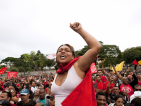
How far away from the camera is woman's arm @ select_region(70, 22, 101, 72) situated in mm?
1120

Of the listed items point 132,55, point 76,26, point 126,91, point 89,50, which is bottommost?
point 126,91

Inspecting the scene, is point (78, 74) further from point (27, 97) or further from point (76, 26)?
point (27, 97)

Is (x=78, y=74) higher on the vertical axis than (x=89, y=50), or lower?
lower

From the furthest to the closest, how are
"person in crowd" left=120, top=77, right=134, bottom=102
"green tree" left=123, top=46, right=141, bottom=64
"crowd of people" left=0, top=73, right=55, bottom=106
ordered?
"green tree" left=123, top=46, right=141, bottom=64 < "person in crowd" left=120, top=77, right=134, bottom=102 < "crowd of people" left=0, top=73, right=55, bottom=106

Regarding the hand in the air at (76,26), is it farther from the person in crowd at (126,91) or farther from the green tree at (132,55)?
the green tree at (132,55)

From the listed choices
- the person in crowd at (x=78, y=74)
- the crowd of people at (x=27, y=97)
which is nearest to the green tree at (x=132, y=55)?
the crowd of people at (x=27, y=97)

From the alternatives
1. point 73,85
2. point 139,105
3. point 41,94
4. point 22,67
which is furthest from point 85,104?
point 22,67

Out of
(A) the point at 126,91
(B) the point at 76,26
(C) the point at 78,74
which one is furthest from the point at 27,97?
(A) the point at 126,91

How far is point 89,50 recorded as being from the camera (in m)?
1.15

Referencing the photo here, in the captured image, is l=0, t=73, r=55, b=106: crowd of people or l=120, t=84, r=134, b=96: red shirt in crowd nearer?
l=0, t=73, r=55, b=106: crowd of people

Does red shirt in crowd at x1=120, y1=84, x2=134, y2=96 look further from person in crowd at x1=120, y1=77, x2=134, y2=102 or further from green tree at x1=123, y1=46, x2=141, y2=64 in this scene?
green tree at x1=123, y1=46, x2=141, y2=64

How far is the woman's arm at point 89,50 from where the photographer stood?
1.12m

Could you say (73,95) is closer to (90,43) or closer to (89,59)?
(89,59)

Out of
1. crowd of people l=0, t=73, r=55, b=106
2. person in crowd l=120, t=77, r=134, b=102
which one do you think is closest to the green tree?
person in crowd l=120, t=77, r=134, b=102
